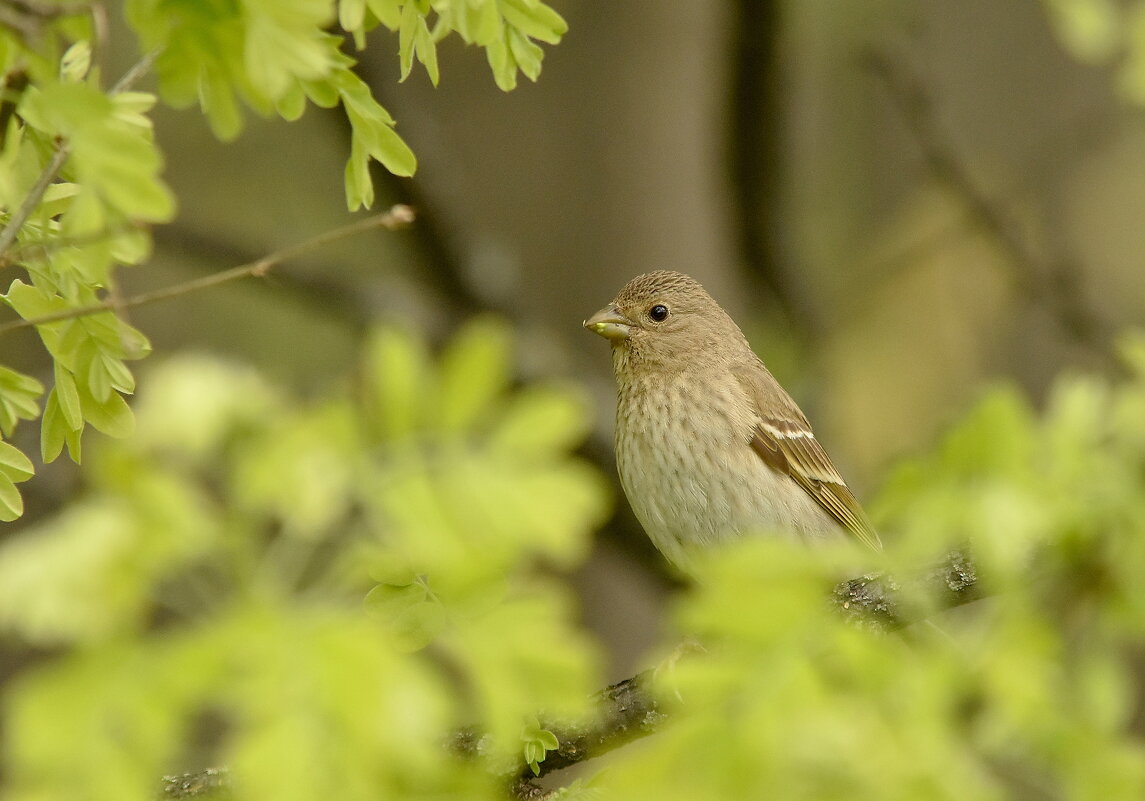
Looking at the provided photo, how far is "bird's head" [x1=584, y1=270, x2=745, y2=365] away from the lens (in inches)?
257

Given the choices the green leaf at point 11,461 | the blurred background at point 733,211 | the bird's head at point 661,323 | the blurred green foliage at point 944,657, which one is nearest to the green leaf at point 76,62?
the green leaf at point 11,461

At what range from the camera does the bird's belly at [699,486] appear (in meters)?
5.85

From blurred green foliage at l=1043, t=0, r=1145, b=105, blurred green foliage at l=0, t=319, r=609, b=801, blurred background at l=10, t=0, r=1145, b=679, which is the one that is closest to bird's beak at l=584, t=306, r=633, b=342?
blurred background at l=10, t=0, r=1145, b=679

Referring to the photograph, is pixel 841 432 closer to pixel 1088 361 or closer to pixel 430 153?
pixel 1088 361

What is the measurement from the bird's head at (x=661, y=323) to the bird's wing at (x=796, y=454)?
0.28 m

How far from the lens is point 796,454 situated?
6461mm

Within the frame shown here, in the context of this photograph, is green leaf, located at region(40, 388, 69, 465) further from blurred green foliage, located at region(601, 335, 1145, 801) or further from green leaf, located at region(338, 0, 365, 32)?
blurred green foliage, located at region(601, 335, 1145, 801)

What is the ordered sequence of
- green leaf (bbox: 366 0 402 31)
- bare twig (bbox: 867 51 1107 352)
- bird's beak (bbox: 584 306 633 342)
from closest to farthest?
green leaf (bbox: 366 0 402 31) → bird's beak (bbox: 584 306 633 342) → bare twig (bbox: 867 51 1107 352)

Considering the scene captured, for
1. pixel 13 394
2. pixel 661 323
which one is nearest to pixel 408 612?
pixel 13 394

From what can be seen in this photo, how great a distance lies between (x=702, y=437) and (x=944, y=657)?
3952 mm

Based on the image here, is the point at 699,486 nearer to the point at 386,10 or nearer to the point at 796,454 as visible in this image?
the point at 796,454

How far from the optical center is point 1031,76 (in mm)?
15047

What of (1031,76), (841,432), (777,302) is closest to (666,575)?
(777,302)

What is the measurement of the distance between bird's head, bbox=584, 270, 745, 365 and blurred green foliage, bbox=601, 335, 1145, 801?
3.71m
